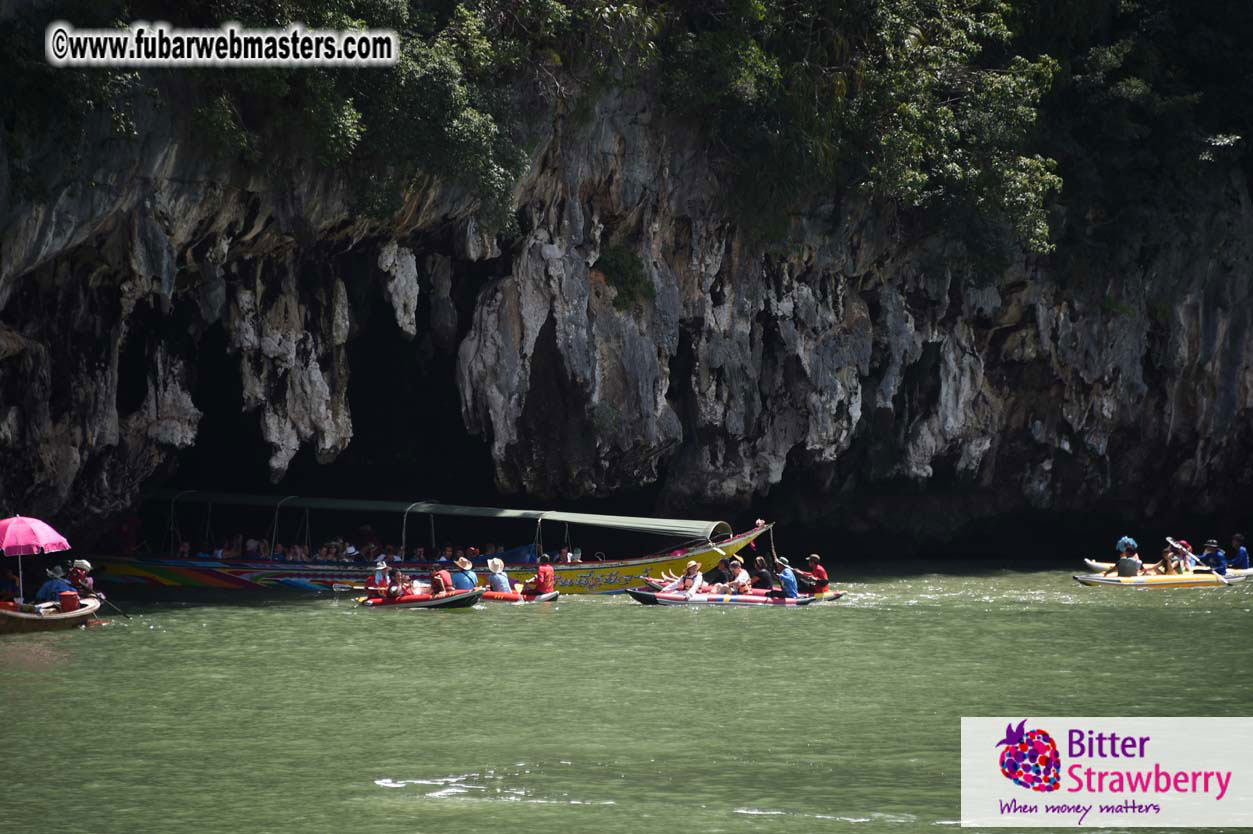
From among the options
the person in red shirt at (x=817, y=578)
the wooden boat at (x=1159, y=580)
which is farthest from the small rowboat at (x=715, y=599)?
the wooden boat at (x=1159, y=580)

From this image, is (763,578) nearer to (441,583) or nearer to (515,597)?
(515,597)

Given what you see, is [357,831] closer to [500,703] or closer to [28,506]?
[500,703]

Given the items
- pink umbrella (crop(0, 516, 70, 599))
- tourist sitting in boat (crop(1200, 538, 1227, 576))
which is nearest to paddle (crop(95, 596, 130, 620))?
pink umbrella (crop(0, 516, 70, 599))

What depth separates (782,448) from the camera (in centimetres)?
3141

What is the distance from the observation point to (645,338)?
28688 millimetres

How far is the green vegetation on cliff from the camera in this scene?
20359 millimetres

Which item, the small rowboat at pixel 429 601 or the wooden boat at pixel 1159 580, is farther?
the wooden boat at pixel 1159 580

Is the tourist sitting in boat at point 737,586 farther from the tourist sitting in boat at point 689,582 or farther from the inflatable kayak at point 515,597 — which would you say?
the inflatable kayak at point 515,597

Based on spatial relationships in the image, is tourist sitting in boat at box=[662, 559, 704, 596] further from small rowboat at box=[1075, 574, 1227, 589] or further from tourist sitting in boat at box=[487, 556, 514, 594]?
small rowboat at box=[1075, 574, 1227, 589]

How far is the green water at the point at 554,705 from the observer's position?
35.4 feet

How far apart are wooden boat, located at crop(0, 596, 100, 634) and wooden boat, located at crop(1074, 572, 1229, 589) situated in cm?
1772

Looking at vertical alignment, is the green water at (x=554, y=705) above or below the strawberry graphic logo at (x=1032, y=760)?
below

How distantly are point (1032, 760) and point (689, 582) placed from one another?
15.0 m

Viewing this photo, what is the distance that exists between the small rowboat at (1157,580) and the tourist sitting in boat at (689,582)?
25.7 ft
